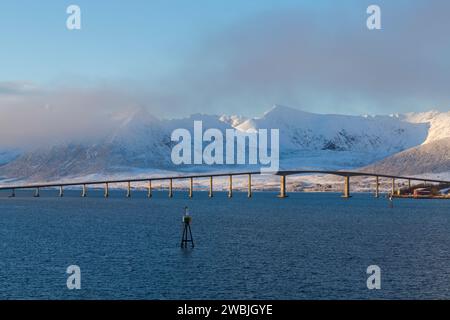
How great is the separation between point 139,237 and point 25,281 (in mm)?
41026

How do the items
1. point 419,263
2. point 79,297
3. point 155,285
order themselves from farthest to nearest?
1. point 419,263
2. point 155,285
3. point 79,297

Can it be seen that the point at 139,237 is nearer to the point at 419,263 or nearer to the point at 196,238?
the point at 196,238

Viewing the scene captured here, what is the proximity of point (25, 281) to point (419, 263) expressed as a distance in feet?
130

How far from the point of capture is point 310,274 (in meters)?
68.6

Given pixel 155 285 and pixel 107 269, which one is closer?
pixel 155 285

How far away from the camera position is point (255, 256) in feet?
268
